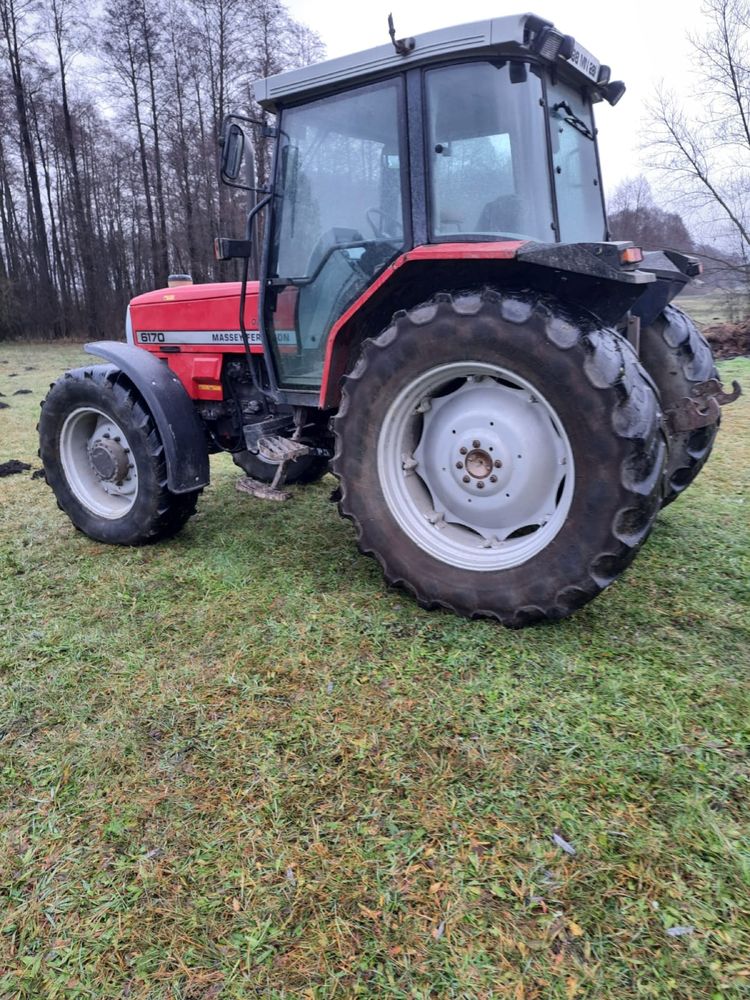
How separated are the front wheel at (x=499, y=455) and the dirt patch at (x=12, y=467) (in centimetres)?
366

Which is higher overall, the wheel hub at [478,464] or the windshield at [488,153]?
the windshield at [488,153]

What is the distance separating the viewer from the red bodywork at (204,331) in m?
3.35

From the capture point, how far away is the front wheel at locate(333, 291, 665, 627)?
2320mm

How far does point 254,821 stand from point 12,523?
314cm

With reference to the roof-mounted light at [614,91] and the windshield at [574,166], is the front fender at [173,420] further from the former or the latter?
the roof-mounted light at [614,91]

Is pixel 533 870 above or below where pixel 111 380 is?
below

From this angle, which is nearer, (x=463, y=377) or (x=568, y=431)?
(x=568, y=431)

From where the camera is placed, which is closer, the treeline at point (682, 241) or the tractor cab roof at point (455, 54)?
the tractor cab roof at point (455, 54)

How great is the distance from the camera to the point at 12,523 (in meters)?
4.13

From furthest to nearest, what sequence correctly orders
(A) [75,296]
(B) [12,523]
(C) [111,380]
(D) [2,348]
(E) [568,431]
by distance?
(A) [75,296]
(D) [2,348]
(B) [12,523]
(C) [111,380]
(E) [568,431]

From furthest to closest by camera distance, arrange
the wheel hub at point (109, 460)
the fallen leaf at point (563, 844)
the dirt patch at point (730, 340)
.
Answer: the dirt patch at point (730, 340) → the wheel hub at point (109, 460) → the fallen leaf at point (563, 844)

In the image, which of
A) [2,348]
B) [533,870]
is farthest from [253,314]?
[2,348]

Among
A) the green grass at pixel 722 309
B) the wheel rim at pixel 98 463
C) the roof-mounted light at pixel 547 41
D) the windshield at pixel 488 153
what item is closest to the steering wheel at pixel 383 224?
the windshield at pixel 488 153

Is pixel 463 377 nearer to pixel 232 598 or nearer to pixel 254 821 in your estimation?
pixel 232 598
